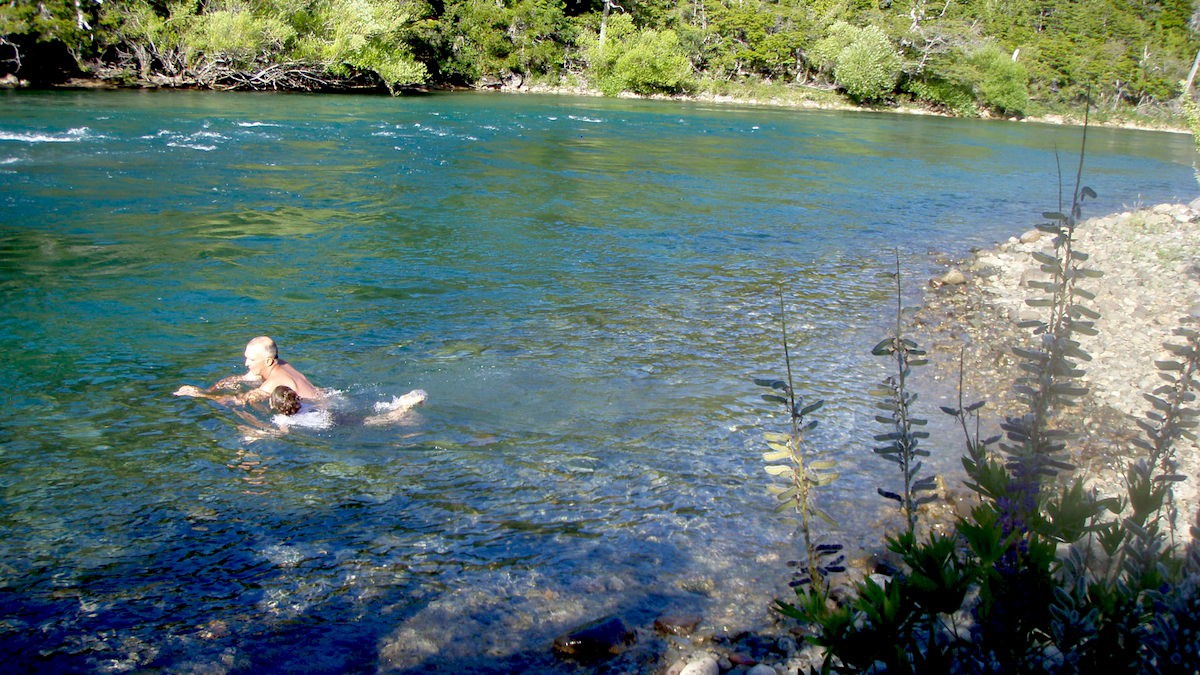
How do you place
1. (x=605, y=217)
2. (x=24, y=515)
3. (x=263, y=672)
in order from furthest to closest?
(x=605, y=217)
(x=24, y=515)
(x=263, y=672)

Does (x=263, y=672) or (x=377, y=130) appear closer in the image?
(x=263, y=672)

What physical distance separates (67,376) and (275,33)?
36236mm

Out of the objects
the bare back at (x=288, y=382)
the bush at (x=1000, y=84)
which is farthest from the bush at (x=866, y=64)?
the bare back at (x=288, y=382)

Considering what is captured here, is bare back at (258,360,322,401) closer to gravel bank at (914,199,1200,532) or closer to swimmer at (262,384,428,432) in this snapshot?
swimmer at (262,384,428,432)

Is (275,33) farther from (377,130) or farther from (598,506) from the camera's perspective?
(598,506)

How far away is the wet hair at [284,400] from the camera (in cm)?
706

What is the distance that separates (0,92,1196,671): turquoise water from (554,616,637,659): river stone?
12 centimetres

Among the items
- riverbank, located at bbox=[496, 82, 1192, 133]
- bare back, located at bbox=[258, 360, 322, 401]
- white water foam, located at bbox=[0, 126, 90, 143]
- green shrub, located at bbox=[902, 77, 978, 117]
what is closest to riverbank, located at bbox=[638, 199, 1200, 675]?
bare back, located at bbox=[258, 360, 322, 401]

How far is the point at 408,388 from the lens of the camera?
320 inches

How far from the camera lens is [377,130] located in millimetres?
28344

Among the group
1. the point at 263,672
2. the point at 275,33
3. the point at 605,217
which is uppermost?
the point at 275,33

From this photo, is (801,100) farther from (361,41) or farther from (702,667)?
(702,667)

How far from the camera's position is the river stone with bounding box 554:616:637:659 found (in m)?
4.38

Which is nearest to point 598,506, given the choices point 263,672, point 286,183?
point 263,672
